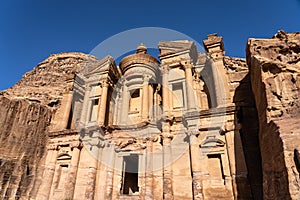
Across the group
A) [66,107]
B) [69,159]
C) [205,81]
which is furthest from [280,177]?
[66,107]

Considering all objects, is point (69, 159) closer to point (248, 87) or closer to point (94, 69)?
point (94, 69)

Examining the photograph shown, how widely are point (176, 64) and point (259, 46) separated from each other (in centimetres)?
818

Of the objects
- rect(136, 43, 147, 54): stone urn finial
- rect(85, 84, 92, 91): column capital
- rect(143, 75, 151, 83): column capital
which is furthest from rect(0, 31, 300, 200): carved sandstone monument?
rect(136, 43, 147, 54): stone urn finial

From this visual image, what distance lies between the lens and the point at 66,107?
1889cm

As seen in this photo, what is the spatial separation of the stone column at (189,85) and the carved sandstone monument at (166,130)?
0.26 ft

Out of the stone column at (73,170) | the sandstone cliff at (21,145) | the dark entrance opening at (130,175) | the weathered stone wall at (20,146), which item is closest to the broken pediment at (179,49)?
the dark entrance opening at (130,175)

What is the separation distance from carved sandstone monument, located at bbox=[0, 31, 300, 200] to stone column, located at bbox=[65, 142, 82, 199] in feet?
0.22

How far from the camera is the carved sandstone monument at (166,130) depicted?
7.76m

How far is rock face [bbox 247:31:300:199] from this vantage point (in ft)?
17.7

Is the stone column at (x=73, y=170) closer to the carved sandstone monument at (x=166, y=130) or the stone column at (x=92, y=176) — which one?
the carved sandstone monument at (x=166, y=130)

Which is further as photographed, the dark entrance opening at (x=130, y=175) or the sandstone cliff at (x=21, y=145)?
the dark entrance opening at (x=130, y=175)

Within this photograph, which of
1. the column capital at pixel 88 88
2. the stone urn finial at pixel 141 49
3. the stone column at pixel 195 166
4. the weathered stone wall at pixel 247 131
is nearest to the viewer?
the weathered stone wall at pixel 247 131

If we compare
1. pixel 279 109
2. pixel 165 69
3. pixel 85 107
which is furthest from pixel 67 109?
pixel 279 109

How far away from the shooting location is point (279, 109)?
679 cm
